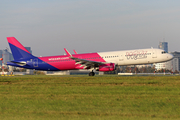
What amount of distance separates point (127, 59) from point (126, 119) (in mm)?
30542

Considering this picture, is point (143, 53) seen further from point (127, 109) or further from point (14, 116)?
point (14, 116)

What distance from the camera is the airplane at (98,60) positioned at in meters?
42.0

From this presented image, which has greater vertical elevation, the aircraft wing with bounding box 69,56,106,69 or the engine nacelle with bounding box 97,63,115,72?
the aircraft wing with bounding box 69,56,106,69

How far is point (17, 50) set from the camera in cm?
4706

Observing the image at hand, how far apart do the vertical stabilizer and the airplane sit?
25.0 inches

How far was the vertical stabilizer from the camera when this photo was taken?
A: 4697cm

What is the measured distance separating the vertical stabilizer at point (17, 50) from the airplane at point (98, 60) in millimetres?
635

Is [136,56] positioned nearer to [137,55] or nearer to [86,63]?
[137,55]

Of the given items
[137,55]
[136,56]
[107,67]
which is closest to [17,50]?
[107,67]

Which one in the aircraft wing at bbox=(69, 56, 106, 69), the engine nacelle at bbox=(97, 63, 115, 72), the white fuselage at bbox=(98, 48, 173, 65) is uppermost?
the white fuselage at bbox=(98, 48, 173, 65)

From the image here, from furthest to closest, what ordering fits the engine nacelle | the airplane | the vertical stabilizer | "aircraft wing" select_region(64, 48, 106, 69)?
the vertical stabilizer, the airplane, the engine nacelle, "aircraft wing" select_region(64, 48, 106, 69)

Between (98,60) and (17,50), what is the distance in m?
16.0

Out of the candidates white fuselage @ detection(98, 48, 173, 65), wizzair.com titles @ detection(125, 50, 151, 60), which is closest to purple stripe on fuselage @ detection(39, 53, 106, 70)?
white fuselage @ detection(98, 48, 173, 65)

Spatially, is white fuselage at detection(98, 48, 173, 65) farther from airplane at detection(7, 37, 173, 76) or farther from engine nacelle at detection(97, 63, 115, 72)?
engine nacelle at detection(97, 63, 115, 72)
